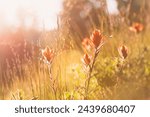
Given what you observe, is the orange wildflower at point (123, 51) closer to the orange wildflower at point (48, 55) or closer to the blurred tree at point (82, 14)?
the orange wildflower at point (48, 55)

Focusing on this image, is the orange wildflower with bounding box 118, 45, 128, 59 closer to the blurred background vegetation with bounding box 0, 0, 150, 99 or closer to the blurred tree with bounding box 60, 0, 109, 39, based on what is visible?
the blurred background vegetation with bounding box 0, 0, 150, 99

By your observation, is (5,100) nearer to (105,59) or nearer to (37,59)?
(37,59)

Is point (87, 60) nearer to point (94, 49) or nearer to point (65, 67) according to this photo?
point (94, 49)

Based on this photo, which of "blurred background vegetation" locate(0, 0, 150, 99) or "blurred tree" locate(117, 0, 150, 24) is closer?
"blurred background vegetation" locate(0, 0, 150, 99)

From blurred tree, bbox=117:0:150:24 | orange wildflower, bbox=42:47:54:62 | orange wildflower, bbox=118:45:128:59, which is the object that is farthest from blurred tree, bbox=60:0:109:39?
orange wildflower, bbox=42:47:54:62

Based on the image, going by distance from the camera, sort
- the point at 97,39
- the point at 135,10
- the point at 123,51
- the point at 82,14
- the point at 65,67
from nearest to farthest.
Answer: the point at 97,39
the point at 123,51
the point at 65,67
the point at 135,10
the point at 82,14

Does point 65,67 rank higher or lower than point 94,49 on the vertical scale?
lower

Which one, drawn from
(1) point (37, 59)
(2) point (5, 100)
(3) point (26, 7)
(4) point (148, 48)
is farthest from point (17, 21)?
(4) point (148, 48)

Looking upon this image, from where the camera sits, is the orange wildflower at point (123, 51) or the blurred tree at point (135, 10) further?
the blurred tree at point (135, 10)

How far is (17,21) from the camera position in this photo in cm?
323

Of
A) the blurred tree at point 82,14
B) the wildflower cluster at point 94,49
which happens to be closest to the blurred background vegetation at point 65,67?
the wildflower cluster at point 94,49

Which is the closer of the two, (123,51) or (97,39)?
(97,39)

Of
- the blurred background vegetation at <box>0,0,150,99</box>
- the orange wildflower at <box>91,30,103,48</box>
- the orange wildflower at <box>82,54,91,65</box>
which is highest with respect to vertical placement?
the orange wildflower at <box>91,30,103,48</box>

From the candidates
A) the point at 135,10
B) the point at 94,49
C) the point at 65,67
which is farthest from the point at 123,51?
the point at 135,10
